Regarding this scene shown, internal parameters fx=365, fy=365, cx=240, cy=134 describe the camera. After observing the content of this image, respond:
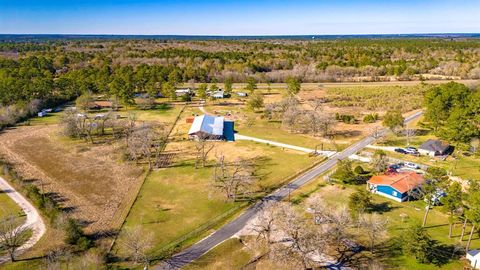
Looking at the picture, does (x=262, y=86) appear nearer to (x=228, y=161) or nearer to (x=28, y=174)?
(x=228, y=161)

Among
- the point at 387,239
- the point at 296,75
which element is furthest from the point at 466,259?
the point at 296,75

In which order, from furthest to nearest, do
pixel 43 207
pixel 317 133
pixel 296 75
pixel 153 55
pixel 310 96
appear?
pixel 153 55 < pixel 296 75 < pixel 310 96 < pixel 317 133 < pixel 43 207

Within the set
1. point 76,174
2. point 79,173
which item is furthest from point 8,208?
point 79,173

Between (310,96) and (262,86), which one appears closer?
(310,96)

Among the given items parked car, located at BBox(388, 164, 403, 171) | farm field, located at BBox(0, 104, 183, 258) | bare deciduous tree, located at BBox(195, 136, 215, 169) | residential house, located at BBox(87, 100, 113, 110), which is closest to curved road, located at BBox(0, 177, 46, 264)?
farm field, located at BBox(0, 104, 183, 258)

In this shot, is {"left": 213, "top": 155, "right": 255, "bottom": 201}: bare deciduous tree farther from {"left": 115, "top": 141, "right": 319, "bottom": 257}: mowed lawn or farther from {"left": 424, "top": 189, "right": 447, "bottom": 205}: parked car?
{"left": 424, "top": 189, "right": 447, "bottom": 205}: parked car

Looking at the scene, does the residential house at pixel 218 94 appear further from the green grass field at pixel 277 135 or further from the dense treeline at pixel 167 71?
the green grass field at pixel 277 135
